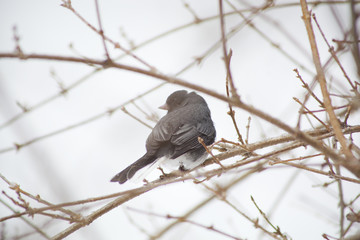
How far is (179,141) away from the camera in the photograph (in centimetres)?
289

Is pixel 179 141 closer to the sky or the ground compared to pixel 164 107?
closer to the ground

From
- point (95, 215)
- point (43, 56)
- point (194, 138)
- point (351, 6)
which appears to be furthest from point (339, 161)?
point (194, 138)

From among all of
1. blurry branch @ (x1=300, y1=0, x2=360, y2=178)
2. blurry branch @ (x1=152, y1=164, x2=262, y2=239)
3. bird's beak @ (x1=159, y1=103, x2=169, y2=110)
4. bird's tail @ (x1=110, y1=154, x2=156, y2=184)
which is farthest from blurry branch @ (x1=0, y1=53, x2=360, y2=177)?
bird's beak @ (x1=159, y1=103, x2=169, y2=110)

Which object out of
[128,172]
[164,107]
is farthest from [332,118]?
[164,107]

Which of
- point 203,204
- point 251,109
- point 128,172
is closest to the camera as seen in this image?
point 251,109

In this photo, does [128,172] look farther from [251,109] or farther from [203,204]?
[251,109]

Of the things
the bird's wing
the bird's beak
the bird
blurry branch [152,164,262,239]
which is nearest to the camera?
blurry branch [152,164,262,239]

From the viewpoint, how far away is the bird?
2.67m

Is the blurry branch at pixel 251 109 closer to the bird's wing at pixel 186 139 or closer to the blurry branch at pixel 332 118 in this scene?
the blurry branch at pixel 332 118

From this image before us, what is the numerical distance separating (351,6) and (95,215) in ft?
5.20

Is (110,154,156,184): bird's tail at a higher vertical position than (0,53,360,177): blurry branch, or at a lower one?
higher

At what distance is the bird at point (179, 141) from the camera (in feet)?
8.77

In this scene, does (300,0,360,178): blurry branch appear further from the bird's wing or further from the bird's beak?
the bird's beak

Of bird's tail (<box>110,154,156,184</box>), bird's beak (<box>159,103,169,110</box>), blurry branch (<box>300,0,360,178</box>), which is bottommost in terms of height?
blurry branch (<box>300,0,360,178</box>)
